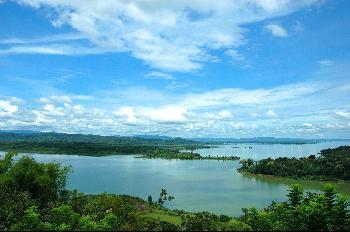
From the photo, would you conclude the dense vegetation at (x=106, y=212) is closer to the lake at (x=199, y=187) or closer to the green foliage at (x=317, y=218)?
the green foliage at (x=317, y=218)

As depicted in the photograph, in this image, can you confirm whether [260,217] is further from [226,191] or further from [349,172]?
[349,172]

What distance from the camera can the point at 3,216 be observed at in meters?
33.7

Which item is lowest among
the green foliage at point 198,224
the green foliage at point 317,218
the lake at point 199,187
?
the lake at point 199,187

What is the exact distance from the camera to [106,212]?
42.6 meters

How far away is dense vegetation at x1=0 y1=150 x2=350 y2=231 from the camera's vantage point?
25641 mm

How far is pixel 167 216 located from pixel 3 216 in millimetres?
23374

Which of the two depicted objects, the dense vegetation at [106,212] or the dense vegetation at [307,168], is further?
the dense vegetation at [307,168]

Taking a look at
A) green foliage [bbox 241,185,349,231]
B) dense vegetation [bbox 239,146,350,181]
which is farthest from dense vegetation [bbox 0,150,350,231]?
dense vegetation [bbox 239,146,350,181]

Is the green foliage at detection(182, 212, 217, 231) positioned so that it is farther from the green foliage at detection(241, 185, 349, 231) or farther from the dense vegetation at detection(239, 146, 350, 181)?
the dense vegetation at detection(239, 146, 350, 181)

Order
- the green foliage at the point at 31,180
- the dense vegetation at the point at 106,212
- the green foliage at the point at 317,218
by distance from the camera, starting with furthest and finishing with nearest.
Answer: the green foliage at the point at 31,180, the green foliage at the point at 317,218, the dense vegetation at the point at 106,212

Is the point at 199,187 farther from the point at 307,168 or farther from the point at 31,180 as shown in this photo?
the point at 31,180

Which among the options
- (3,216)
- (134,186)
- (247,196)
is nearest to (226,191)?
(247,196)

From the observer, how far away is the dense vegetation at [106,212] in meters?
25.6

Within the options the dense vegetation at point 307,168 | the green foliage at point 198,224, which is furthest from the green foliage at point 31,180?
the dense vegetation at point 307,168
